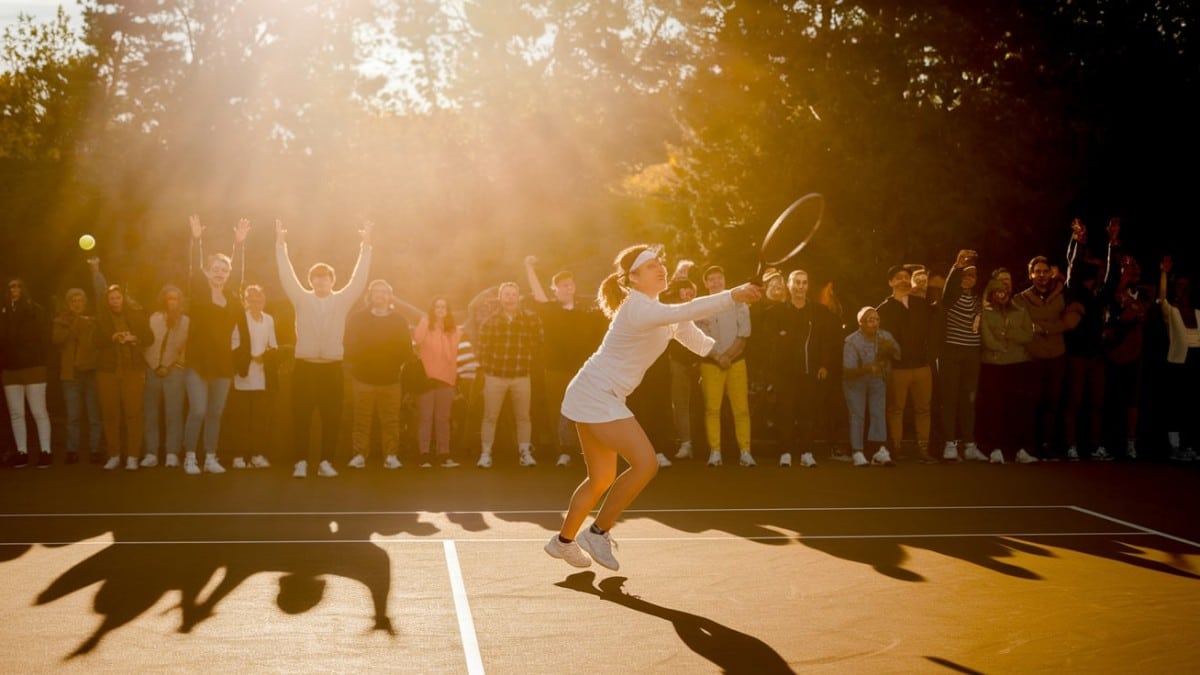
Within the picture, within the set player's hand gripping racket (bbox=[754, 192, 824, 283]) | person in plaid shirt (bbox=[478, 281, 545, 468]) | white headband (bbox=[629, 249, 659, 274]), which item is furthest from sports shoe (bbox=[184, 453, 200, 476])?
white headband (bbox=[629, 249, 659, 274])

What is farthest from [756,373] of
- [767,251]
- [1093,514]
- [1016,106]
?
[767,251]

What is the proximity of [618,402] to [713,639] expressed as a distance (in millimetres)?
2196

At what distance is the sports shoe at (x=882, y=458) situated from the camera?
16109 millimetres

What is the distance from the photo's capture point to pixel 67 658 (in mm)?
6492

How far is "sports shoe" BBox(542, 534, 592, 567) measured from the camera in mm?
8977

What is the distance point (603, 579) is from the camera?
29.1 ft

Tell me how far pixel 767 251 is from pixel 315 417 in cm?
891

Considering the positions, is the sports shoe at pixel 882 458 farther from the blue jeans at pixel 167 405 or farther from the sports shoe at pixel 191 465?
the blue jeans at pixel 167 405

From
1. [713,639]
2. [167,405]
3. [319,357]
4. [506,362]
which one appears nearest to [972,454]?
[506,362]

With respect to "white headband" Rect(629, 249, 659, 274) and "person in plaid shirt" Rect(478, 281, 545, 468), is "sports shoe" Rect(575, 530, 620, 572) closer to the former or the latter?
"white headband" Rect(629, 249, 659, 274)

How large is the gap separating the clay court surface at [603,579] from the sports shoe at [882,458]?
189cm

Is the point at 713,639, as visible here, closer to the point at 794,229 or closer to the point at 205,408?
the point at 794,229

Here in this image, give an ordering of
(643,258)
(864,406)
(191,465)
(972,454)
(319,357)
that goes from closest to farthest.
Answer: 1. (643,258)
2. (319,357)
3. (191,465)
4. (864,406)
5. (972,454)

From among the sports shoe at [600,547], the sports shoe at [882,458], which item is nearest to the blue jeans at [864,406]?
the sports shoe at [882,458]
